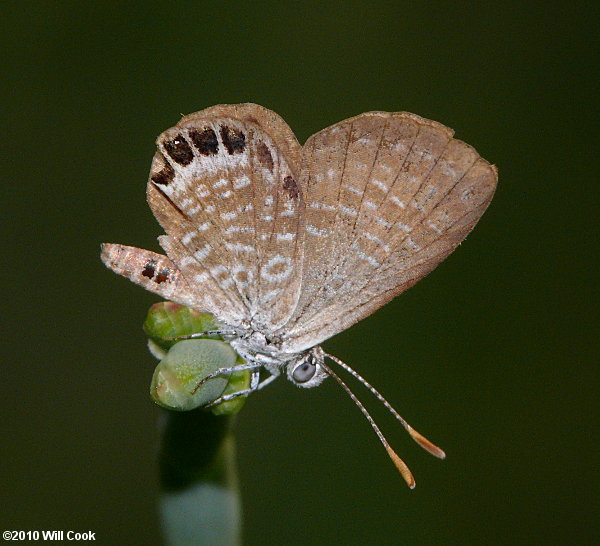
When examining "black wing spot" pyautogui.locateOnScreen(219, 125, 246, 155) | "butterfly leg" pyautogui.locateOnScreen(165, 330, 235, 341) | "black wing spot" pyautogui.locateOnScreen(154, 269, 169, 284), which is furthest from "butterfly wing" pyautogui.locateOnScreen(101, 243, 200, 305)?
"black wing spot" pyautogui.locateOnScreen(219, 125, 246, 155)

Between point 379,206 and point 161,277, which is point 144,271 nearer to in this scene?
point 161,277

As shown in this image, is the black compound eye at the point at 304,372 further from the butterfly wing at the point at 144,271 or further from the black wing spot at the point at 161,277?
the black wing spot at the point at 161,277

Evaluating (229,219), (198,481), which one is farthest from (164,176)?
(198,481)

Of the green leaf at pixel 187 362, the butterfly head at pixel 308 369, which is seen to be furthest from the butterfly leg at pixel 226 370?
the butterfly head at pixel 308 369

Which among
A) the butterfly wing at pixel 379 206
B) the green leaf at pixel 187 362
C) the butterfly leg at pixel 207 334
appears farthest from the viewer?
the butterfly wing at pixel 379 206

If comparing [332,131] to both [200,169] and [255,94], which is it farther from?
[255,94]

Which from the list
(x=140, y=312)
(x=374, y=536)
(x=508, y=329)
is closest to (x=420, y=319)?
(x=508, y=329)
